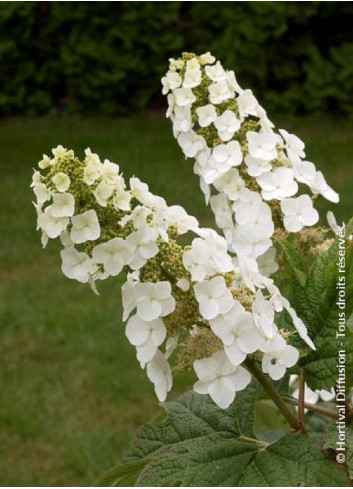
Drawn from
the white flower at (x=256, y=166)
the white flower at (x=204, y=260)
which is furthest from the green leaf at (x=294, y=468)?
the white flower at (x=256, y=166)

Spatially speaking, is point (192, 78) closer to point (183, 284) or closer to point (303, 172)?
point (303, 172)

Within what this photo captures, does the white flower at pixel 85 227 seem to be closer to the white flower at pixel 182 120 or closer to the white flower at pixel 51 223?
the white flower at pixel 51 223

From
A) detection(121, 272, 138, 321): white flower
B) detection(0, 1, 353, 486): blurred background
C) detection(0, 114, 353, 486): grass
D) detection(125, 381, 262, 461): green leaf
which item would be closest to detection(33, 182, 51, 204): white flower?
detection(121, 272, 138, 321): white flower

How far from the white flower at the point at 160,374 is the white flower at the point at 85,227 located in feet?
0.45

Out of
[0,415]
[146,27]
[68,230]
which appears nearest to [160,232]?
[68,230]

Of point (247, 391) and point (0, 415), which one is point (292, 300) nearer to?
point (247, 391)

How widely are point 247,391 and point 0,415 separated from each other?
275cm

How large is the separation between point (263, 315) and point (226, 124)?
33cm

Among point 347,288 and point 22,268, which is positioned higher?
point 22,268

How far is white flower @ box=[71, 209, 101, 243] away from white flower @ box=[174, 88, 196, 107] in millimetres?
345

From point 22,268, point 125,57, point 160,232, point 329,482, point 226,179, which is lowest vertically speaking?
point 329,482

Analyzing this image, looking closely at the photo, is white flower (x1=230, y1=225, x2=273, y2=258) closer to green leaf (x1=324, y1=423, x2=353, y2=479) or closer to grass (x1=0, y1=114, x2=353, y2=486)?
green leaf (x1=324, y1=423, x2=353, y2=479)

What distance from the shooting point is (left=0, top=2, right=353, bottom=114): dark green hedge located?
7.22 m

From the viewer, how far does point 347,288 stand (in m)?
0.94
